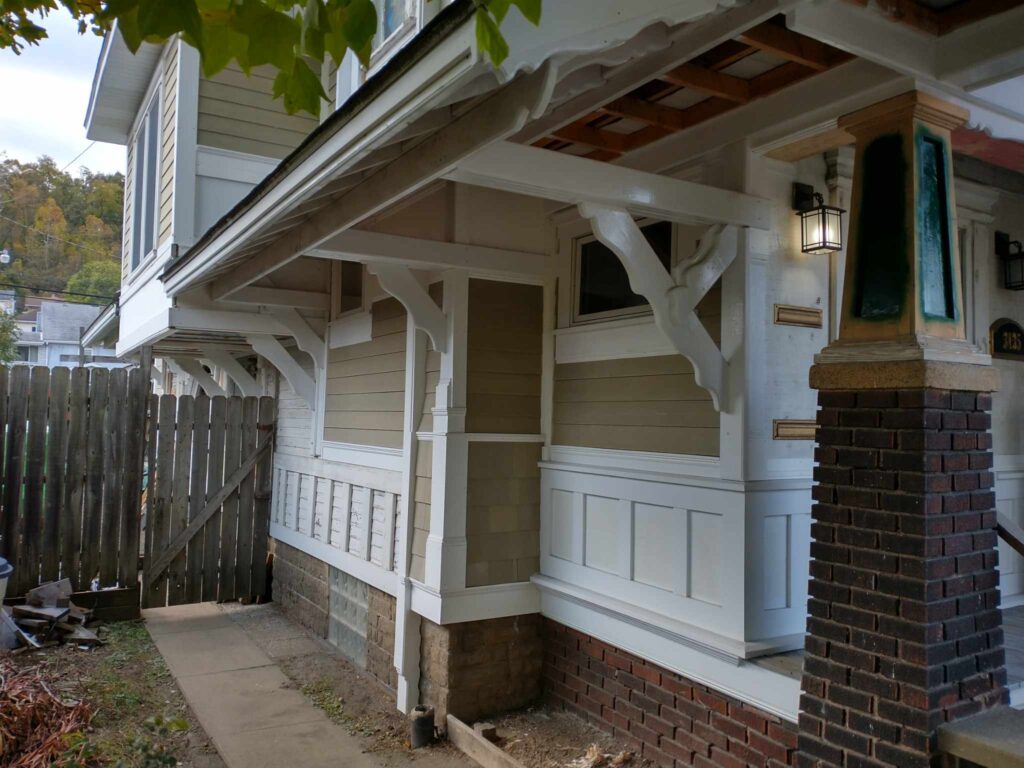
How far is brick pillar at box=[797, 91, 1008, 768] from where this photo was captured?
7.83 ft

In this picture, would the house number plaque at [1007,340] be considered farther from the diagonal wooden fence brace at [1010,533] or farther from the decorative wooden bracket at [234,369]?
the decorative wooden bracket at [234,369]

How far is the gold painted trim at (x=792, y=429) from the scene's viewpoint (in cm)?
333

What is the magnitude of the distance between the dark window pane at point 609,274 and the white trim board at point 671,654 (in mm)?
1603

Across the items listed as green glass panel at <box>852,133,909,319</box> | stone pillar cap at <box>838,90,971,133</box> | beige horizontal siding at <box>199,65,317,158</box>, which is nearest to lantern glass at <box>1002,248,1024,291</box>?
stone pillar cap at <box>838,90,971,133</box>

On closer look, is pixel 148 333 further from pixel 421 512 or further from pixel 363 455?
pixel 421 512

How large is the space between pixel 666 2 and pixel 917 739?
88.8 inches

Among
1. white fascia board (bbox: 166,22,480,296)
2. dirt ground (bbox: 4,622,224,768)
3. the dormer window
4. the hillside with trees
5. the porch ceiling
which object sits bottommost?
dirt ground (bbox: 4,622,224,768)

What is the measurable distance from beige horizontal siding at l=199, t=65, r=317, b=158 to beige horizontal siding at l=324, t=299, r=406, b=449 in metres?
2.63

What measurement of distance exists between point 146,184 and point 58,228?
37630 mm

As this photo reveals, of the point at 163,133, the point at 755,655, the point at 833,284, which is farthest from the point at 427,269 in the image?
the point at 163,133

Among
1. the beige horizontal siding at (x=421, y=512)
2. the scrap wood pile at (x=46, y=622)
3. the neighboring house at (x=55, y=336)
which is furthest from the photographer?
the neighboring house at (x=55, y=336)

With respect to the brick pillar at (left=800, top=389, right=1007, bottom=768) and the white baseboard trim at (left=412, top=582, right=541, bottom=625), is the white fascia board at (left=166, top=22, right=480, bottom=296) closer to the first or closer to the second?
the brick pillar at (left=800, top=389, right=1007, bottom=768)

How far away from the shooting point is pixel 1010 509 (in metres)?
4.10

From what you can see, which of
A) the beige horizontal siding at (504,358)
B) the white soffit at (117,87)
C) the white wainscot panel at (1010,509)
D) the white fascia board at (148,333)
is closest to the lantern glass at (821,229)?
the white wainscot panel at (1010,509)
